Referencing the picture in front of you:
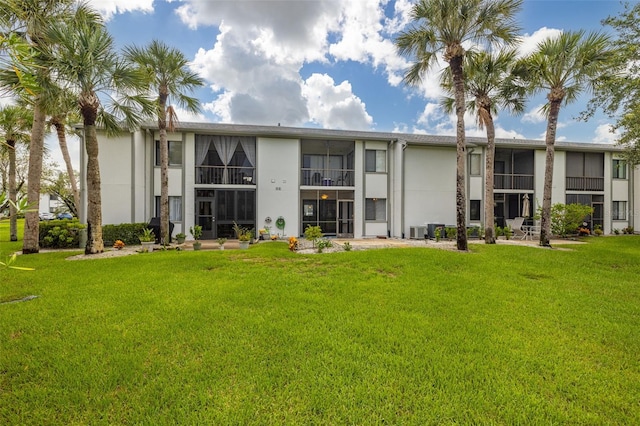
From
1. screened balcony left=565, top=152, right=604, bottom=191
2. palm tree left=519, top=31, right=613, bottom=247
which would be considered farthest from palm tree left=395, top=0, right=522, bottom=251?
screened balcony left=565, top=152, right=604, bottom=191

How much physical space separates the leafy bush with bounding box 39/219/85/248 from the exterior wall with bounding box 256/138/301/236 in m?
7.78

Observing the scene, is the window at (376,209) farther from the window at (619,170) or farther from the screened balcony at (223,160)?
the window at (619,170)

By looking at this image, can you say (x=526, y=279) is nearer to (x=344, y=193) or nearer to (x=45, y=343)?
(x=45, y=343)

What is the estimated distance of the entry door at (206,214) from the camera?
14984 mm

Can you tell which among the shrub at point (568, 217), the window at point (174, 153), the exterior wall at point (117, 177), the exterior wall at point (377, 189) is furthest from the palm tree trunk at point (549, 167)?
the exterior wall at point (117, 177)

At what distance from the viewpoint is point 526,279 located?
695cm

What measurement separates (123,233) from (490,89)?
58.4 ft

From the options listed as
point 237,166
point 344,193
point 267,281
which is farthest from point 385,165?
point 267,281

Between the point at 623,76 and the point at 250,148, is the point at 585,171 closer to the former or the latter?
the point at 623,76

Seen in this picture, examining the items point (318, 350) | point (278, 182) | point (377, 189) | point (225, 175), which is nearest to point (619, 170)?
point (377, 189)

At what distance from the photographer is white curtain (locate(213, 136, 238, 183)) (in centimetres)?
1528

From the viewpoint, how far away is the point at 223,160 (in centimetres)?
1535

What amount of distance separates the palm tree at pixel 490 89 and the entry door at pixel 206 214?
13.0 metres

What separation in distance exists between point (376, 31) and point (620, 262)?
13.8 metres
